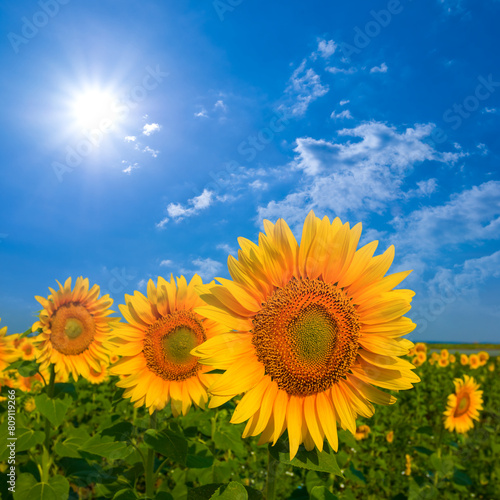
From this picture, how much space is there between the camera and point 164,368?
9.68 ft

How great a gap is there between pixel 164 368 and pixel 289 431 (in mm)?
1390

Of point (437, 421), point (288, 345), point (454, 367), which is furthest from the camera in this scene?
point (454, 367)

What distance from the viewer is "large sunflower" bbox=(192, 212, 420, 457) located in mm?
1867

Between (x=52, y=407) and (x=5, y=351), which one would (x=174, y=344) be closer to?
(x=52, y=407)

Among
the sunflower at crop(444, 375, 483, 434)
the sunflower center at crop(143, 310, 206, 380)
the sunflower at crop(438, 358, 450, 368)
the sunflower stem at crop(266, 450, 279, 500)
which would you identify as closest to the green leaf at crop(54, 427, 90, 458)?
the sunflower center at crop(143, 310, 206, 380)

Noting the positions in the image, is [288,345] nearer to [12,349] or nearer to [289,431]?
[289,431]

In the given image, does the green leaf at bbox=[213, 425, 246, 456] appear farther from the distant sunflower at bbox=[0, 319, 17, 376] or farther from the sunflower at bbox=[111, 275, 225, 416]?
the distant sunflower at bbox=[0, 319, 17, 376]

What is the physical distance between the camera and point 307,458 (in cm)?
177

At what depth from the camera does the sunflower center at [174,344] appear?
287 centimetres

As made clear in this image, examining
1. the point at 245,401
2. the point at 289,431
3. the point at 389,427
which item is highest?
the point at 245,401

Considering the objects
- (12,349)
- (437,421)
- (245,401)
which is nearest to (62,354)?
(12,349)

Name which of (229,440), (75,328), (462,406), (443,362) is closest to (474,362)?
(443,362)

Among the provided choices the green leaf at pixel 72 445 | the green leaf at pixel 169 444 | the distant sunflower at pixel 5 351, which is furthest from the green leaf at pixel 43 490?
the distant sunflower at pixel 5 351

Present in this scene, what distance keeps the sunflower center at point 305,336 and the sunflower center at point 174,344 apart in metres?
1.01
